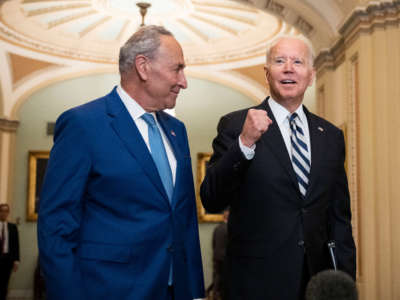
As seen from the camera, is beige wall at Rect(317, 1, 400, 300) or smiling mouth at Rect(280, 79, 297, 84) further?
beige wall at Rect(317, 1, 400, 300)

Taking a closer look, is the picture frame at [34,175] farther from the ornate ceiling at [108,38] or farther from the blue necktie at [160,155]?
the blue necktie at [160,155]

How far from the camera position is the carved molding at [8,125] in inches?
493

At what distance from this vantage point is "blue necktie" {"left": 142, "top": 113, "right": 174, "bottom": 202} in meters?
2.30

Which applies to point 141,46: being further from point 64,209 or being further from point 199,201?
point 199,201

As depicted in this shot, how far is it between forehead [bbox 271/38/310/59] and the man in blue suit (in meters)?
0.51

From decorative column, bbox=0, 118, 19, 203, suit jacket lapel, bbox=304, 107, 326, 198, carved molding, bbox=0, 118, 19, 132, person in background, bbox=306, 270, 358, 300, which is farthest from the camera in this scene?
carved molding, bbox=0, 118, 19, 132

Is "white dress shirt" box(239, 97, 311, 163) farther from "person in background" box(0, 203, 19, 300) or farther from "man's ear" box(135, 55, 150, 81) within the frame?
"person in background" box(0, 203, 19, 300)

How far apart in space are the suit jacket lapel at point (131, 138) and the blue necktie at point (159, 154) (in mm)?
81

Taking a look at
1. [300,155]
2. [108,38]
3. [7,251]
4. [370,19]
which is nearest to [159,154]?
[300,155]

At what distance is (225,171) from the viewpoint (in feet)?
7.64

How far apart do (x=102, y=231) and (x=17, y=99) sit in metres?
11.3

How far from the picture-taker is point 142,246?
2.15 metres

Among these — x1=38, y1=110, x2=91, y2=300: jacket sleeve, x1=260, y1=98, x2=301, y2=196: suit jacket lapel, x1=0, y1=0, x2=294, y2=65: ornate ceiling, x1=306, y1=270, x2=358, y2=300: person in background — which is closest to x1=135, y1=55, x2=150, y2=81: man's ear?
x1=38, y1=110, x2=91, y2=300: jacket sleeve

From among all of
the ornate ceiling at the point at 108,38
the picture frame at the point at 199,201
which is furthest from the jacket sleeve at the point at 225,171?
the picture frame at the point at 199,201
